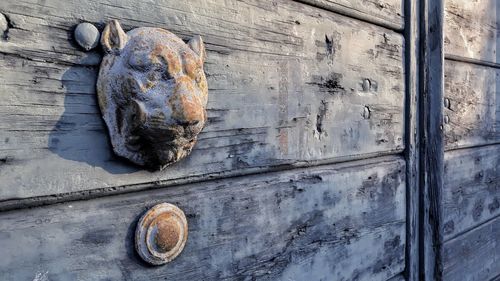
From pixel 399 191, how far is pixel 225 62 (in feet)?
1.87

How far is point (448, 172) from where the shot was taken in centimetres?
120

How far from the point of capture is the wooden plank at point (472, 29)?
3.88 ft

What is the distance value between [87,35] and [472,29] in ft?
3.63

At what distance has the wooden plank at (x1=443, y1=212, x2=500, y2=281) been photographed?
1.24 metres

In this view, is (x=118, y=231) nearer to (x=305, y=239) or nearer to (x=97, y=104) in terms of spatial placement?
(x=97, y=104)

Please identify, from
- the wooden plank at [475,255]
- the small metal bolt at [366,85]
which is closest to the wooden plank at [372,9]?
the small metal bolt at [366,85]

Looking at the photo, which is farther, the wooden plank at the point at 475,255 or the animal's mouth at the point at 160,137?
the wooden plank at the point at 475,255

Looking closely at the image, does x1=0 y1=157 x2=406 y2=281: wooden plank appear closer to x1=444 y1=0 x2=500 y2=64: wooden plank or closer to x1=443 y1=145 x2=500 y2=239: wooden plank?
x1=443 y1=145 x2=500 y2=239: wooden plank

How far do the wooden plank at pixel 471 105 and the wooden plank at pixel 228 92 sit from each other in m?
0.23

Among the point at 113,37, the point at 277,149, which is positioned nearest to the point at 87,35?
the point at 113,37

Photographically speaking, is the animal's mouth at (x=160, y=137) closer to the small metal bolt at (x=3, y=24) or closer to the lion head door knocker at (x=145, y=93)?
the lion head door knocker at (x=145, y=93)

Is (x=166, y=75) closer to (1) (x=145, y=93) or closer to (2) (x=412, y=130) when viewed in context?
(1) (x=145, y=93)

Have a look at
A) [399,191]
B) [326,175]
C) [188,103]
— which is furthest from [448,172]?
[188,103]

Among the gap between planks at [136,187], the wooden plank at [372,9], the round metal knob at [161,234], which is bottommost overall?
the round metal knob at [161,234]
